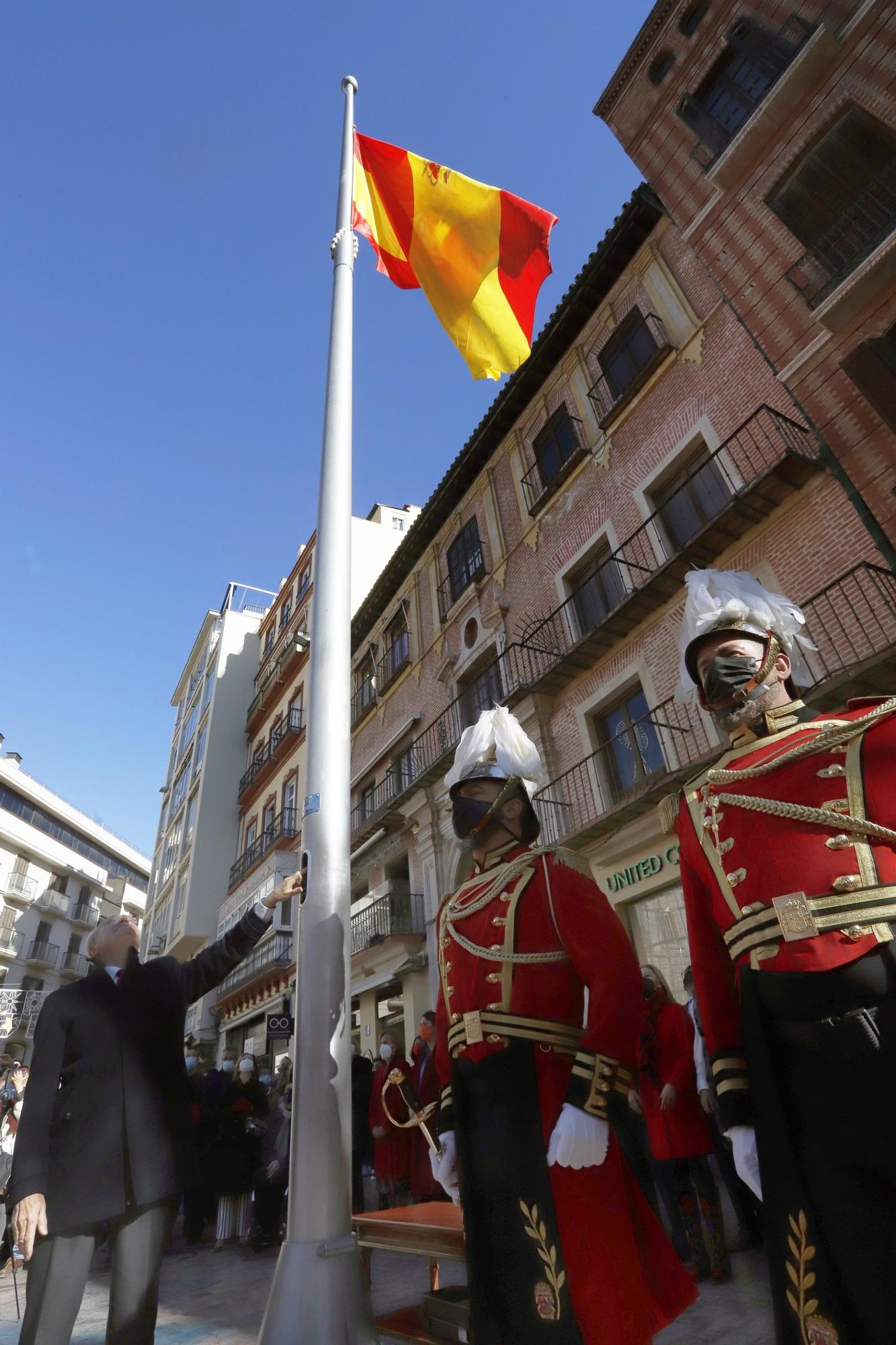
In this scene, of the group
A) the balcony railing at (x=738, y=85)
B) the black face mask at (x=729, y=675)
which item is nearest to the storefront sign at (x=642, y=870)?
the black face mask at (x=729, y=675)

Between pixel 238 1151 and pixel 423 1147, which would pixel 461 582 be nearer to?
pixel 423 1147

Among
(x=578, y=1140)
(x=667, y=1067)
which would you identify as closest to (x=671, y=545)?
(x=667, y=1067)

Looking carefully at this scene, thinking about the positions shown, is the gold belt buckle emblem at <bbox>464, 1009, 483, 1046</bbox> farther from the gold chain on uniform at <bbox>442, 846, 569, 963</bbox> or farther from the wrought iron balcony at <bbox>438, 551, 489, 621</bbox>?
the wrought iron balcony at <bbox>438, 551, 489, 621</bbox>

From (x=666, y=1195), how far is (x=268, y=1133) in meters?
3.94

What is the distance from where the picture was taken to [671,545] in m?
11.0

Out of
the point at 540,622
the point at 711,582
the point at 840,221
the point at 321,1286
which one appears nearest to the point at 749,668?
the point at 711,582

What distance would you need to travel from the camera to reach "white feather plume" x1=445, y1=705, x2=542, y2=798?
316 cm

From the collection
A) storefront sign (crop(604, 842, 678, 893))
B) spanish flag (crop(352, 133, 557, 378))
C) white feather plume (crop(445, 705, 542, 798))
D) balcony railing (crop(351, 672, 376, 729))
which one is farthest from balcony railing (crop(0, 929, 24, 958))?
white feather plume (crop(445, 705, 542, 798))

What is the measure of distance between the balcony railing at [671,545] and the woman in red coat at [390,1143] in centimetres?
641

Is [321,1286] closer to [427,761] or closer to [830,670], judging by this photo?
[830,670]

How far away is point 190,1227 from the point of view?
7.02 metres

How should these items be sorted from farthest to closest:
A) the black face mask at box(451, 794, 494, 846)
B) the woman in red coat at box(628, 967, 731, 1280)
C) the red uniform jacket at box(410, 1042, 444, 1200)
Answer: the red uniform jacket at box(410, 1042, 444, 1200), the woman in red coat at box(628, 967, 731, 1280), the black face mask at box(451, 794, 494, 846)

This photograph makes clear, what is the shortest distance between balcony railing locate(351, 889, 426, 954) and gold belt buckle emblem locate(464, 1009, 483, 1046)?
1221 centimetres

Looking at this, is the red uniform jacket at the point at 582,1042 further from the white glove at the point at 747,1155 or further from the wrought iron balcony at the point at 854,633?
the wrought iron balcony at the point at 854,633
